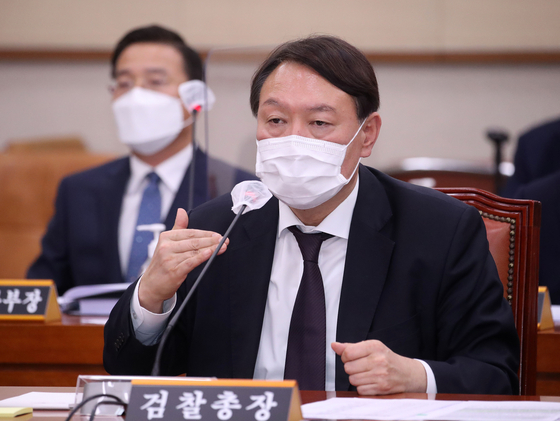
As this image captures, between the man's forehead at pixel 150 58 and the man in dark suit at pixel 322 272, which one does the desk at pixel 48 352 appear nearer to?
the man in dark suit at pixel 322 272

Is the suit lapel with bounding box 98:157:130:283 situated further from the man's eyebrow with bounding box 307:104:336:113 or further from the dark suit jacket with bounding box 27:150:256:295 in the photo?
the man's eyebrow with bounding box 307:104:336:113

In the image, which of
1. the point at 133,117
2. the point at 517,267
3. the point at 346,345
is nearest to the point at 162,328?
the point at 346,345

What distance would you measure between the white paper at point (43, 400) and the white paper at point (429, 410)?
0.32m

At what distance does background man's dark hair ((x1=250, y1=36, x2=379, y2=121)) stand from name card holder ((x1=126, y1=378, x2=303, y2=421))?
24.5 inches

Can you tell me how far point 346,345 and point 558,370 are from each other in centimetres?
68

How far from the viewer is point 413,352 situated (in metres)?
1.15

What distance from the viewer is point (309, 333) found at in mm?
1150

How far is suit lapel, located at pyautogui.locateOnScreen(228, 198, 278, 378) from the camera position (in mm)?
1172

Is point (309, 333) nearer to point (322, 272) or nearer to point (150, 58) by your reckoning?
point (322, 272)

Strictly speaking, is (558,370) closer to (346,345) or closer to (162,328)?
(346,345)

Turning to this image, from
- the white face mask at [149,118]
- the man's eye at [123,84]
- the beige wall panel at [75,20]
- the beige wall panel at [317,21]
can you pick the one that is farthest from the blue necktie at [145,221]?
the beige wall panel at [75,20]

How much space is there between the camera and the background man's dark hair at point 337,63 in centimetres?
120

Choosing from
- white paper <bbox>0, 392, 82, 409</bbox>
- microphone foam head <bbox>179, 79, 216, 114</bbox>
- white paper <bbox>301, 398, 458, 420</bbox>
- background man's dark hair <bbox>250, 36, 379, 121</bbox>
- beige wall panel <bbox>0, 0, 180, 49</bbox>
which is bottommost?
white paper <bbox>0, 392, 82, 409</bbox>

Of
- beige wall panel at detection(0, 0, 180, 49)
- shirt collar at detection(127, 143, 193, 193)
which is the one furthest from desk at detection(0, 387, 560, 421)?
beige wall panel at detection(0, 0, 180, 49)
